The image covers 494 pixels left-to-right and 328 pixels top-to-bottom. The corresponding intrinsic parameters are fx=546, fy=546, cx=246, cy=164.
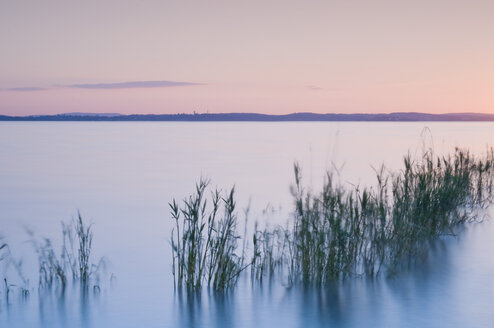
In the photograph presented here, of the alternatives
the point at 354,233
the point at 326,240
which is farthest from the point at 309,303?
the point at 354,233

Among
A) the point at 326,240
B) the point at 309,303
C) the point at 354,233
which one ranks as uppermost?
the point at 354,233

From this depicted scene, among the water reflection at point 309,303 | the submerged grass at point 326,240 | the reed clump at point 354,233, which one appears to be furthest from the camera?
the reed clump at point 354,233

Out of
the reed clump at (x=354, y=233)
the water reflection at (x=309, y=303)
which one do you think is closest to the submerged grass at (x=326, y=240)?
the reed clump at (x=354, y=233)

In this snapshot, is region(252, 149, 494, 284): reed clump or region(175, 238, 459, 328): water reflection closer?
region(175, 238, 459, 328): water reflection

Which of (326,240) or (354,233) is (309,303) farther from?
(354,233)

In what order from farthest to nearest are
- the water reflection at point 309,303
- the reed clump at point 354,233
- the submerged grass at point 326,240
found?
the reed clump at point 354,233
the submerged grass at point 326,240
the water reflection at point 309,303

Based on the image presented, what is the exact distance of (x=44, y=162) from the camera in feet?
85.2

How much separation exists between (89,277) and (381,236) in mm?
3891

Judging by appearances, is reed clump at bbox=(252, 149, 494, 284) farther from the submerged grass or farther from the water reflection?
the water reflection

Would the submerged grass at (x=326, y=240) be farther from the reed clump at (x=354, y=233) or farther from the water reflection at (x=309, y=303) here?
Result: the water reflection at (x=309, y=303)

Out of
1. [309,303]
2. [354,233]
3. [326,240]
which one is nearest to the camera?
[309,303]

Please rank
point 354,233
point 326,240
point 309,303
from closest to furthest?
point 309,303 < point 354,233 < point 326,240

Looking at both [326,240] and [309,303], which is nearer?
[309,303]

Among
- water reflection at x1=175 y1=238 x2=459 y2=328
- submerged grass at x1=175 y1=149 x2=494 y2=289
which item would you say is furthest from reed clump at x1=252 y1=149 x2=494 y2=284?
water reflection at x1=175 y1=238 x2=459 y2=328
